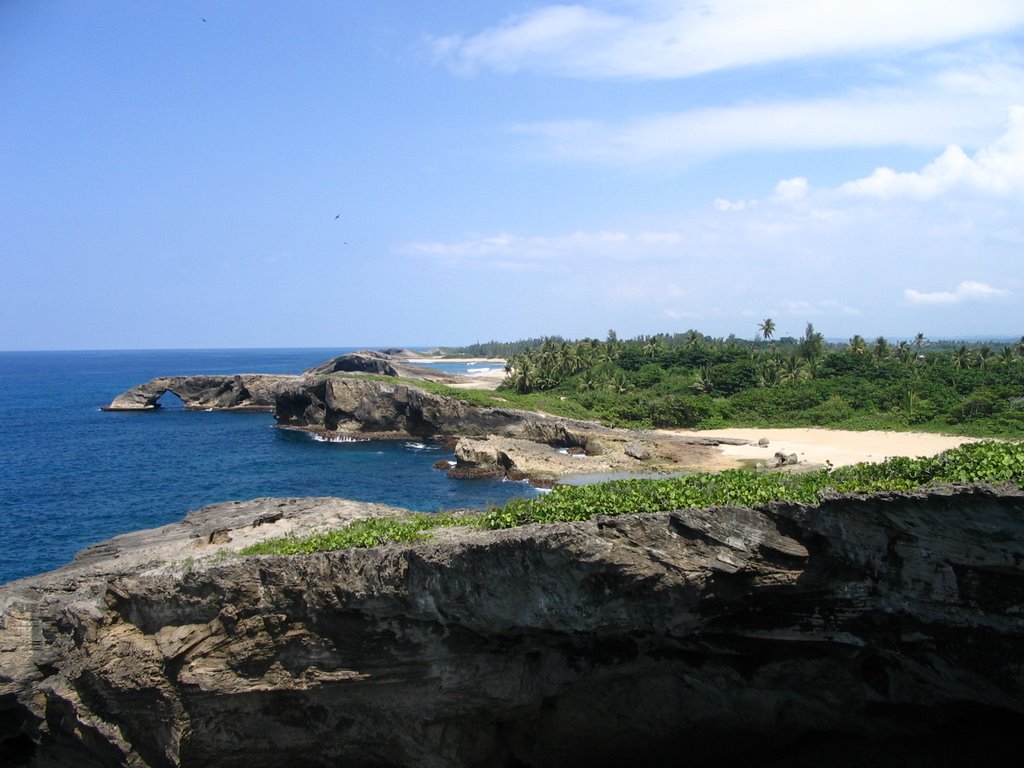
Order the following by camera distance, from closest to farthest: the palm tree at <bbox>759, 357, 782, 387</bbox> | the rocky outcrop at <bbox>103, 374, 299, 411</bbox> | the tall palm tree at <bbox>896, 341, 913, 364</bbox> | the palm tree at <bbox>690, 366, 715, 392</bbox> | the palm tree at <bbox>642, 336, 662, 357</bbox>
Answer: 1. the palm tree at <bbox>759, 357, 782, 387</bbox>
2. the palm tree at <bbox>690, 366, 715, 392</bbox>
3. the tall palm tree at <bbox>896, 341, 913, 364</bbox>
4. the palm tree at <bbox>642, 336, 662, 357</bbox>
5. the rocky outcrop at <bbox>103, 374, 299, 411</bbox>

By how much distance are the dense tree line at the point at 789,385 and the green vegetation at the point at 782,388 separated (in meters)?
0.10

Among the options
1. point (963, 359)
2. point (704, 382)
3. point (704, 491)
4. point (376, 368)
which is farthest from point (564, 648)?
point (376, 368)

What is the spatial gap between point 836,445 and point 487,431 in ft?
94.4

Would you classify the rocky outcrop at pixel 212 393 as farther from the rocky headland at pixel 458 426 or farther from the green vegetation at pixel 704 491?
the green vegetation at pixel 704 491

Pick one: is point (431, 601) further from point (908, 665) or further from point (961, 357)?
point (961, 357)

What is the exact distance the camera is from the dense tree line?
182 ft

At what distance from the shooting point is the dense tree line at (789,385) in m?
55.5

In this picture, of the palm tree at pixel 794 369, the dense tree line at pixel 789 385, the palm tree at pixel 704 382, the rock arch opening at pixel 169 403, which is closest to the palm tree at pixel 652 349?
the dense tree line at pixel 789 385

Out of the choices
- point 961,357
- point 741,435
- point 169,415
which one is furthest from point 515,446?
point 169,415

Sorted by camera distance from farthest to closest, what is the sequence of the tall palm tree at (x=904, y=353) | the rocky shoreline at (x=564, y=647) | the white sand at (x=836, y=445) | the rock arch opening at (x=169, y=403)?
the rock arch opening at (x=169, y=403), the tall palm tree at (x=904, y=353), the white sand at (x=836, y=445), the rocky shoreline at (x=564, y=647)

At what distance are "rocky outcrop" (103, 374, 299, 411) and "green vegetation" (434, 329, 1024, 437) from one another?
1427 inches

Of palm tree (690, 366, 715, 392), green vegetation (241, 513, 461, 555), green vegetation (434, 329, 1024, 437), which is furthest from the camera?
palm tree (690, 366, 715, 392)

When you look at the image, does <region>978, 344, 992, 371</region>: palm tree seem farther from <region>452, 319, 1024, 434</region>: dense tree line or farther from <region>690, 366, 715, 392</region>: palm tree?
<region>690, 366, 715, 392</region>: palm tree

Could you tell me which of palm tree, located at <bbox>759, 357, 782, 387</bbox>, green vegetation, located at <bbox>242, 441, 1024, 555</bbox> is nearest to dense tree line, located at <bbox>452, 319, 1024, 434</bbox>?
palm tree, located at <bbox>759, 357, 782, 387</bbox>
